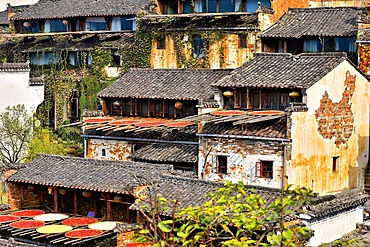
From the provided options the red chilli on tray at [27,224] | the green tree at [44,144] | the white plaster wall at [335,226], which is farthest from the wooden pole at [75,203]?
the white plaster wall at [335,226]

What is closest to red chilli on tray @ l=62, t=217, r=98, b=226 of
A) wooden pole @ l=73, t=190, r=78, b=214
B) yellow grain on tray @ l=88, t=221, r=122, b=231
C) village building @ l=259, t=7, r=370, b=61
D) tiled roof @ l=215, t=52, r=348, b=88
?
yellow grain on tray @ l=88, t=221, r=122, b=231

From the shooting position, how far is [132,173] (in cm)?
3098

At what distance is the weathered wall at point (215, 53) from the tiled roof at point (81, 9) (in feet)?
10.2

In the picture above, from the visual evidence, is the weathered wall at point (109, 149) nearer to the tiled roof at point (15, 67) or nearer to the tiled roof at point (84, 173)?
the tiled roof at point (84, 173)

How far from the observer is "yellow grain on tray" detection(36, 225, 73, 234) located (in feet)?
97.4

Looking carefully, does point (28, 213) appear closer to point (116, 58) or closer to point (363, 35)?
point (116, 58)

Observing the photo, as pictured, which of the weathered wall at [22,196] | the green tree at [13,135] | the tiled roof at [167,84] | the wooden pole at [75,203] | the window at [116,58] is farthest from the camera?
the window at [116,58]

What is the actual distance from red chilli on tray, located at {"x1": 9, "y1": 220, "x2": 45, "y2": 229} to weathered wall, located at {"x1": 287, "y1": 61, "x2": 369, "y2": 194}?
8902mm

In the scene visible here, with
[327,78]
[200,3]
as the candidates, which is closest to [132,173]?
[327,78]

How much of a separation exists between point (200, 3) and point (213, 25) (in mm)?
2366

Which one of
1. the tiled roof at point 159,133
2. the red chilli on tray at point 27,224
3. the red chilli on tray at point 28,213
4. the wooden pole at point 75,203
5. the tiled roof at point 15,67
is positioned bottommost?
the red chilli on tray at point 27,224

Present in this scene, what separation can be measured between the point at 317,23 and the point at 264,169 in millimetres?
10795

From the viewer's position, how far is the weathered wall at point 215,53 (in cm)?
4228

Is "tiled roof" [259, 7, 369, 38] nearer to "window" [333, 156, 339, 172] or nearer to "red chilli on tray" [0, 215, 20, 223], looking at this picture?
"window" [333, 156, 339, 172]
